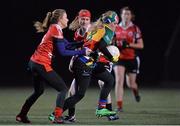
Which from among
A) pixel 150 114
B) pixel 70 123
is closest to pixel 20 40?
pixel 150 114

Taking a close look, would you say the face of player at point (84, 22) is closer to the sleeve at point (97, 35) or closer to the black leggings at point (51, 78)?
the sleeve at point (97, 35)

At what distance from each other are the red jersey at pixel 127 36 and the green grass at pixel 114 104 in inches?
40.6

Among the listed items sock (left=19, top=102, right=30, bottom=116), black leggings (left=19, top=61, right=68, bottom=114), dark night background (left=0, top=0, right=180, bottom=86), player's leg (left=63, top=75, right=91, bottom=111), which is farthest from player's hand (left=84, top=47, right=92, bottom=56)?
dark night background (left=0, top=0, right=180, bottom=86)

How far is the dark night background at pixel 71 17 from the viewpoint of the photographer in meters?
22.3

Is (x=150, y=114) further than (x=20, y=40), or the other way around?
(x=20, y=40)

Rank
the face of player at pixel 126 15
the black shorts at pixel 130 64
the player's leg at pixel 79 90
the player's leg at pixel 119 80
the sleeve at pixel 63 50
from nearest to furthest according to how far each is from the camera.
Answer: the sleeve at pixel 63 50 → the player's leg at pixel 79 90 → the player's leg at pixel 119 80 → the face of player at pixel 126 15 → the black shorts at pixel 130 64

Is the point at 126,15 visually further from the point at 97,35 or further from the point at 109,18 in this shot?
the point at 97,35

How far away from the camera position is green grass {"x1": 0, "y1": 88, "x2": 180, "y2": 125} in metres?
11.0

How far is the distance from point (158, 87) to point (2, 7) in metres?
5.85

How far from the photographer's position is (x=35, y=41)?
22.4 meters

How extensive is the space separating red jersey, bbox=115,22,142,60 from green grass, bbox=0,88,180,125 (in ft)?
3.38

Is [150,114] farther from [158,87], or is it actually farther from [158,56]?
[158,56]

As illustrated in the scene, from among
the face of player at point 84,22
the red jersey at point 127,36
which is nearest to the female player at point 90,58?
the face of player at point 84,22

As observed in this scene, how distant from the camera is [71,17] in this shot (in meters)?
21.8
